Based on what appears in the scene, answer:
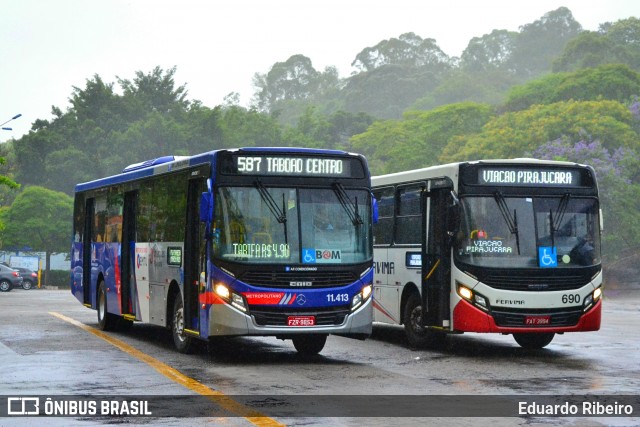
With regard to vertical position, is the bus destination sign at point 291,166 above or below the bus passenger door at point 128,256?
above

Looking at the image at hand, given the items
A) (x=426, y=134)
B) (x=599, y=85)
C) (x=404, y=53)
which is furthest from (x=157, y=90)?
(x=404, y=53)

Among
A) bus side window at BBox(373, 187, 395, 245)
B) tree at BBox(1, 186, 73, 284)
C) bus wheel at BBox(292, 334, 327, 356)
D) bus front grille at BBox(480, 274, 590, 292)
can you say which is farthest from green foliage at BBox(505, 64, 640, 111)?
bus wheel at BBox(292, 334, 327, 356)

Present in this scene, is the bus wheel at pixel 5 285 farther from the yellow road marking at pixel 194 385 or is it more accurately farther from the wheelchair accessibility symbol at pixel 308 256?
the wheelchair accessibility symbol at pixel 308 256

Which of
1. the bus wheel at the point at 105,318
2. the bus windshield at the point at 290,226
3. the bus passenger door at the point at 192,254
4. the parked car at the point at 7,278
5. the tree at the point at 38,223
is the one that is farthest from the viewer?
the tree at the point at 38,223

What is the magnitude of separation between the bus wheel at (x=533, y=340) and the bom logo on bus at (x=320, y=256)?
15.2 feet

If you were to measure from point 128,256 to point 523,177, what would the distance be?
286 inches

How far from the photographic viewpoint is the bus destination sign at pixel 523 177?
17.7 metres

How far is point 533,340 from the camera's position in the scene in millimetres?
19422

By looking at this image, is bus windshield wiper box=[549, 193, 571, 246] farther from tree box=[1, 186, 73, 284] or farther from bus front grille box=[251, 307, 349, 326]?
tree box=[1, 186, 73, 284]

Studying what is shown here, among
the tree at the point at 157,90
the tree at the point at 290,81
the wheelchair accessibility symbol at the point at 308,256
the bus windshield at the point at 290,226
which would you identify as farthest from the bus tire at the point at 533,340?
the tree at the point at 290,81

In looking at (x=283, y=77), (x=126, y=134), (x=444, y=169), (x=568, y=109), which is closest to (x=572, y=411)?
(x=444, y=169)

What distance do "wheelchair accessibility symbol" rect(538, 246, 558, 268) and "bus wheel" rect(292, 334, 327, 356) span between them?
3431 millimetres

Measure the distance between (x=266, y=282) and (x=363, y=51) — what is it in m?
162

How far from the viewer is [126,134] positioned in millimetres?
99188
